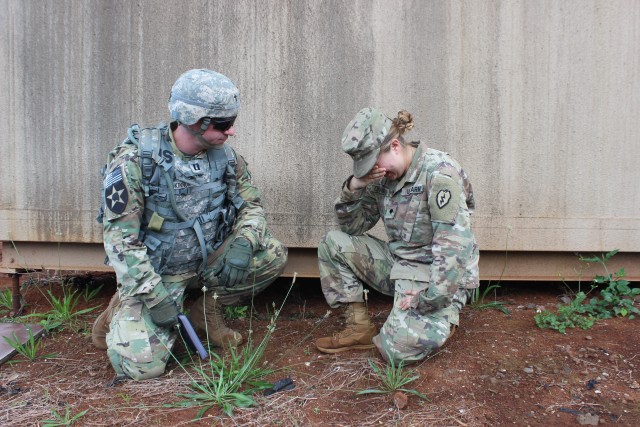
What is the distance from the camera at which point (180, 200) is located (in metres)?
3.02

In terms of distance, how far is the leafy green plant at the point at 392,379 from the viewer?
8.34 feet

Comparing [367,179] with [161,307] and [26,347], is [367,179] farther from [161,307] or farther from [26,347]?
[26,347]

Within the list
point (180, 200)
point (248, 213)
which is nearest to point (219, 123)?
point (180, 200)

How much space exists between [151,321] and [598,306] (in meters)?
2.66

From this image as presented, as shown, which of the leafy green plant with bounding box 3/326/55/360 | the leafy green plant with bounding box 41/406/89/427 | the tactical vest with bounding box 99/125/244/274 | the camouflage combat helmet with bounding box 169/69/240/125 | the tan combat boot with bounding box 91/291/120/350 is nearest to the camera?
the leafy green plant with bounding box 41/406/89/427

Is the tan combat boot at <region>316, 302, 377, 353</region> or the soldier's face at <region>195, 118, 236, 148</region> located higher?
the soldier's face at <region>195, 118, 236, 148</region>

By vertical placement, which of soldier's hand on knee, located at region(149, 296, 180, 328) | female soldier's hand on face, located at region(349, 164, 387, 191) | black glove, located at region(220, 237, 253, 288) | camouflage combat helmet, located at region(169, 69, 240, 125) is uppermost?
camouflage combat helmet, located at region(169, 69, 240, 125)

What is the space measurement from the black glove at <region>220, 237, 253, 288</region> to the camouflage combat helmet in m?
0.69

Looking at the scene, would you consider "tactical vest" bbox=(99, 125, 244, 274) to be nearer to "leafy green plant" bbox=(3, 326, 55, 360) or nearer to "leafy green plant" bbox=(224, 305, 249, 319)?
"leafy green plant" bbox=(224, 305, 249, 319)

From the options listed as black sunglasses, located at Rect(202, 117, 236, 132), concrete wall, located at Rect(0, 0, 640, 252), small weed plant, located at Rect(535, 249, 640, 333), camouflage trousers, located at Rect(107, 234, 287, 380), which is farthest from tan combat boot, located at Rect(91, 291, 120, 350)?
small weed plant, located at Rect(535, 249, 640, 333)

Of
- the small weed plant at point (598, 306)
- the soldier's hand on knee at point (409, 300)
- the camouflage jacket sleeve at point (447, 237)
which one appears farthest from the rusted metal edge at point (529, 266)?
the camouflage jacket sleeve at point (447, 237)

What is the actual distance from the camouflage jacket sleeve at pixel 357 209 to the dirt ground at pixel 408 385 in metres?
0.64

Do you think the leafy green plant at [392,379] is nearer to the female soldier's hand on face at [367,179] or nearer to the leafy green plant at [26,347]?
the female soldier's hand on face at [367,179]

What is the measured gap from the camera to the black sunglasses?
2848mm
